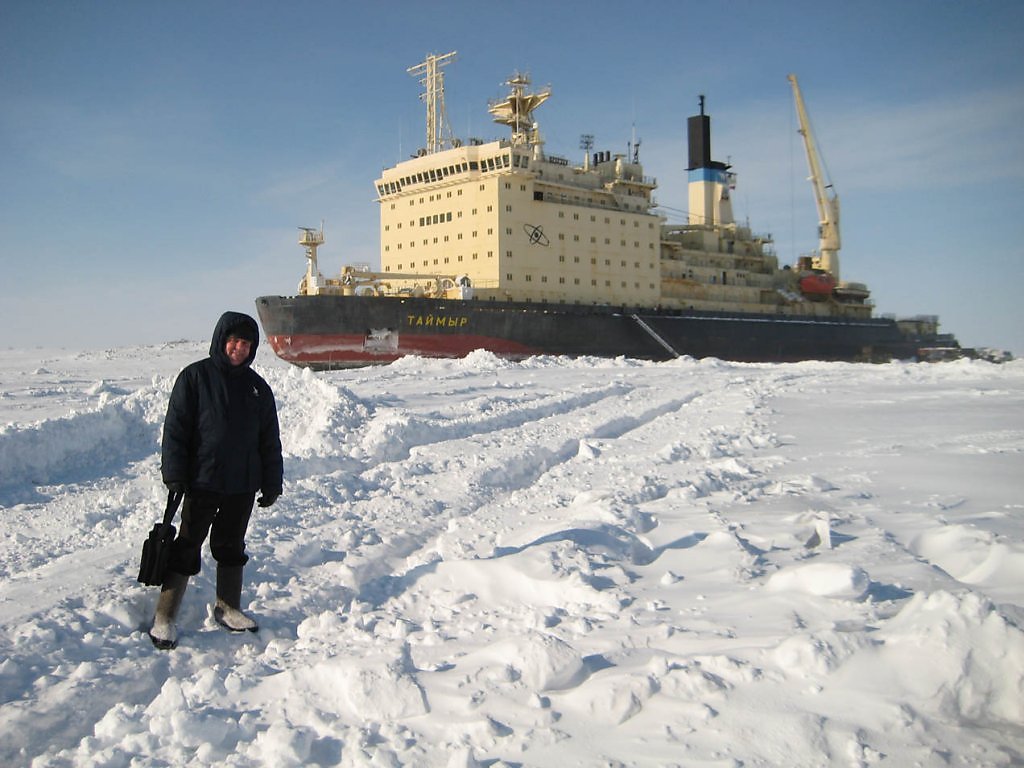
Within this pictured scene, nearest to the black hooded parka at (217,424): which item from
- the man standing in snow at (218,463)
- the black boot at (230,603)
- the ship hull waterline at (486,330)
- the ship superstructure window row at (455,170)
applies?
the man standing in snow at (218,463)

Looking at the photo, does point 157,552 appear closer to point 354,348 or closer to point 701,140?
point 354,348

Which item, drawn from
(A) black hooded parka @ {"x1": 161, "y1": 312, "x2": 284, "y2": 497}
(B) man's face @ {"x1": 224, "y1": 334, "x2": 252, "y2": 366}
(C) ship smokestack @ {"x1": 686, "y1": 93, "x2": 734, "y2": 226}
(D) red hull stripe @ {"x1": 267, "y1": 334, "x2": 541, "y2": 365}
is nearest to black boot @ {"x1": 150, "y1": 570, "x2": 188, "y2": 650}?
(A) black hooded parka @ {"x1": 161, "y1": 312, "x2": 284, "y2": 497}

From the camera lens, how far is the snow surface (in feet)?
6.98

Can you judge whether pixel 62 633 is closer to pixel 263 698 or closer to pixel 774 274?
pixel 263 698

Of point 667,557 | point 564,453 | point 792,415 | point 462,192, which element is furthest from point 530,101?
point 667,557

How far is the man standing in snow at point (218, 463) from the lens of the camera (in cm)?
312

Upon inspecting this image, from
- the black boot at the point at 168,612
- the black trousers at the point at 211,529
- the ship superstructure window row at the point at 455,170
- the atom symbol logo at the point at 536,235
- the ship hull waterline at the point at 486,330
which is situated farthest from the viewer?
the atom symbol logo at the point at 536,235

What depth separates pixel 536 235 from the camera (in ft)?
84.1

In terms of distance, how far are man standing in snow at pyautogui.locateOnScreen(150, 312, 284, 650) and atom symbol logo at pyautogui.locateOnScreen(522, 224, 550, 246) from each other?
22650 mm

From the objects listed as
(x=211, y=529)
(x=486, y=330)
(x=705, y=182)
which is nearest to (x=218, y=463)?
(x=211, y=529)

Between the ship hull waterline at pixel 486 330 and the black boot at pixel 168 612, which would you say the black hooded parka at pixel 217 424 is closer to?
the black boot at pixel 168 612

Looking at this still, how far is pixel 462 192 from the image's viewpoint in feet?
84.9

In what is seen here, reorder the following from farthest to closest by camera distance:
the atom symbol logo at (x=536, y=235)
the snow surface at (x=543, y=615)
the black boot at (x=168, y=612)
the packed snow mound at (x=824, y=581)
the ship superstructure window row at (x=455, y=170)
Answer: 1. the atom symbol logo at (x=536, y=235)
2. the ship superstructure window row at (x=455, y=170)
3. the black boot at (x=168, y=612)
4. the packed snow mound at (x=824, y=581)
5. the snow surface at (x=543, y=615)

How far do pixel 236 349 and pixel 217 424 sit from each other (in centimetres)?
33
